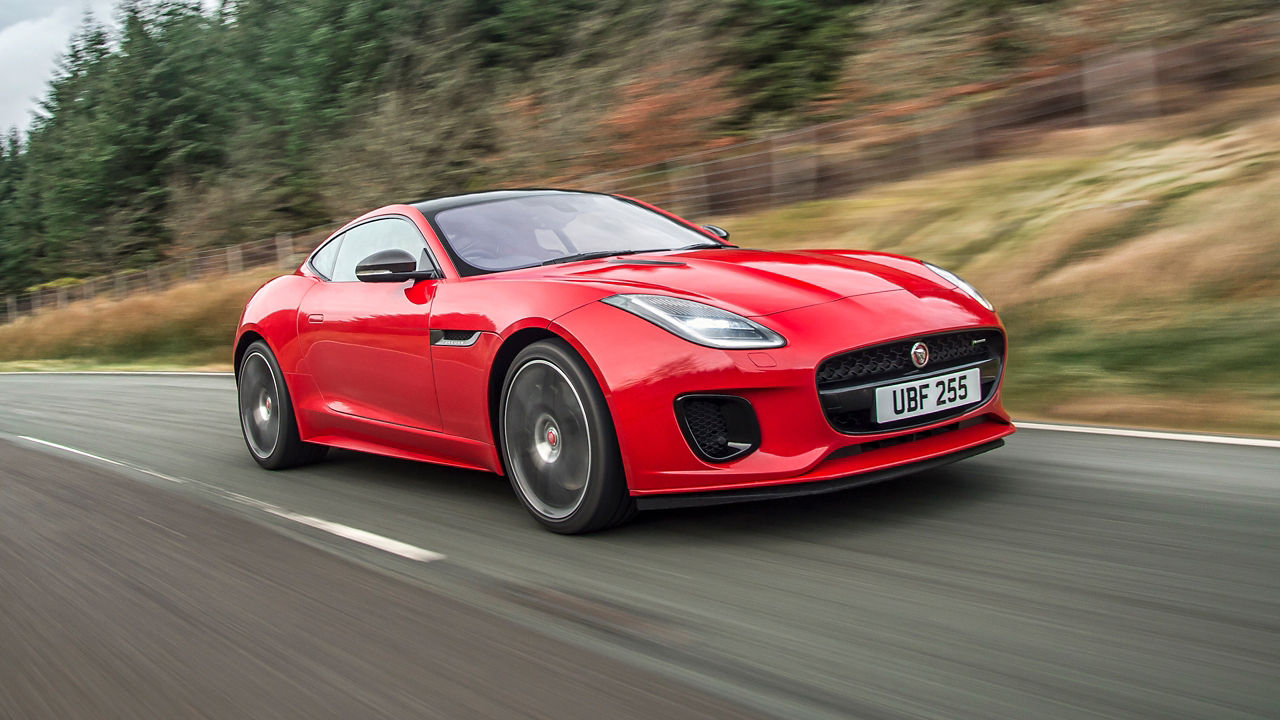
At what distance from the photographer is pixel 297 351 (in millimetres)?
5844

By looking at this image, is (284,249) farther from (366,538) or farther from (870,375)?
(870,375)

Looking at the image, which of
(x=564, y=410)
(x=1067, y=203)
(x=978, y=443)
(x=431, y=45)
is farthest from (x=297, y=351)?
(x=431, y=45)

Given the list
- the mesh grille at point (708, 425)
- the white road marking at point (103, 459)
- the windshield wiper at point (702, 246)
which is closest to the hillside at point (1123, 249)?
the windshield wiper at point (702, 246)

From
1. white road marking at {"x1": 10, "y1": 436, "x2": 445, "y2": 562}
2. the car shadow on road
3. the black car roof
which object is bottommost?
white road marking at {"x1": 10, "y1": 436, "x2": 445, "y2": 562}

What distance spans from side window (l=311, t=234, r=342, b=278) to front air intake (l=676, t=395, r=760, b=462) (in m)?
2.74

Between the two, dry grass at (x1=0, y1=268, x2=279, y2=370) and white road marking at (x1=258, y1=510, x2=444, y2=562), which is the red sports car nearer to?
white road marking at (x1=258, y1=510, x2=444, y2=562)

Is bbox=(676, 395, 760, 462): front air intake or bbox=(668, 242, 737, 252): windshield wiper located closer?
bbox=(676, 395, 760, 462): front air intake

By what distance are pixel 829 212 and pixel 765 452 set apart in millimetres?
8654

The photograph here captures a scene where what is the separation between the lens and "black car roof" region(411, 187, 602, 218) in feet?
17.0

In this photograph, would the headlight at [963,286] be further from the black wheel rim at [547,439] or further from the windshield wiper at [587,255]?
the black wheel rim at [547,439]

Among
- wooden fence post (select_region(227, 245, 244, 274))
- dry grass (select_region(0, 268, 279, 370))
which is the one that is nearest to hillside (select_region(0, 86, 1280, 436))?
dry grass (select_region(0, 268, 279, 370))

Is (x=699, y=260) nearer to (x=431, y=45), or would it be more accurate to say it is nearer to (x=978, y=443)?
(x=978, y=443)

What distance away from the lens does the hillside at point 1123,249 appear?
5855 mm

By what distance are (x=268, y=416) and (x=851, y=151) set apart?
861 cm
